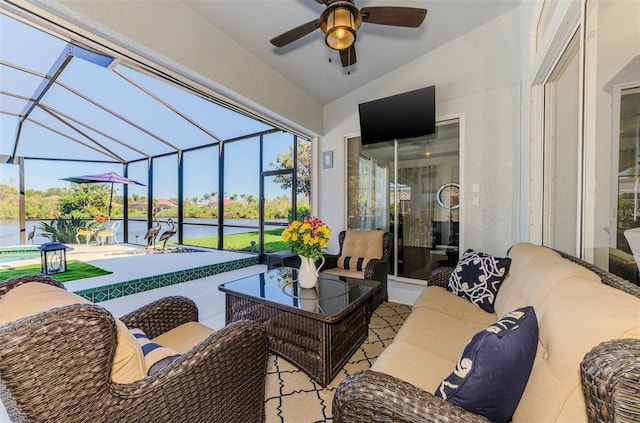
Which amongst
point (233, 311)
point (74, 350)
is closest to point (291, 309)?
point (233, 311)

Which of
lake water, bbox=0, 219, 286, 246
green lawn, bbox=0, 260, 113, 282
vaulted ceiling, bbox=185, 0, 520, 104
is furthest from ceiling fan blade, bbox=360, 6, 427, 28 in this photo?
green lawn, bbox=0, 260, 113, 282

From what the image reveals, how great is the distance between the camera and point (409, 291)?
379 cm

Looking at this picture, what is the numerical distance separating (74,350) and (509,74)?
4.30 meters

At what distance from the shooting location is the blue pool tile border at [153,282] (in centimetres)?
307

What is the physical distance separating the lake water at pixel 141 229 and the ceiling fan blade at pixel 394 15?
3898 mm

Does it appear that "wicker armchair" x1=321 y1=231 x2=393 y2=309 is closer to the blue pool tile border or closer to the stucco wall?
the stucco wall

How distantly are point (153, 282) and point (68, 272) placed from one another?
1.46m

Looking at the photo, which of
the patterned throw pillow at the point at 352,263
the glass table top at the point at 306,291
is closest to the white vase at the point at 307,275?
the glass table top at the point at 306,291

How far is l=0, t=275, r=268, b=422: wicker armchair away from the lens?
2.23 feet

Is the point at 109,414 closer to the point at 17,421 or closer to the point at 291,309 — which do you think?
the point at 17,421

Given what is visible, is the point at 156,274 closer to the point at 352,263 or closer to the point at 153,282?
the point at 153,282

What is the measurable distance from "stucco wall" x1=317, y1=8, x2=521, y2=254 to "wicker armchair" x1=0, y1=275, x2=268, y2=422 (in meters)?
3.17

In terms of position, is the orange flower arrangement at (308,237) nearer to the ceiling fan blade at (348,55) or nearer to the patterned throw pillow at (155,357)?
the patterned throw pillow at (155,357)

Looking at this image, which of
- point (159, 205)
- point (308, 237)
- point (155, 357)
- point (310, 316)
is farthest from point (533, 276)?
point (159, 205)
